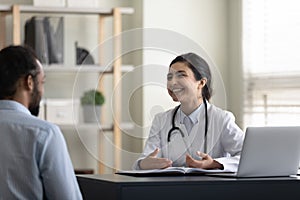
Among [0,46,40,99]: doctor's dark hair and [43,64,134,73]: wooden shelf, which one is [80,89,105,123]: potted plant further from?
[0,46,40,99]: doctor's dark hair

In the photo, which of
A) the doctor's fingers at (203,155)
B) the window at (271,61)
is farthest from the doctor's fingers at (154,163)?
the window at (271,61)

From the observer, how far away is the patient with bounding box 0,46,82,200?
1.88 meters

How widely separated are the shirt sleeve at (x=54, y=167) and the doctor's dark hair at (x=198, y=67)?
30.8 inches

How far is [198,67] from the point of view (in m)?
2.59

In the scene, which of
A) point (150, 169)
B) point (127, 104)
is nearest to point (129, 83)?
point (127, 104)

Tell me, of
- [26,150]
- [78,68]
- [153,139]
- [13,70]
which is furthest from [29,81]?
[78,68]

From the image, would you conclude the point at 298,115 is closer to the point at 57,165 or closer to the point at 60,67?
the point at 60,67

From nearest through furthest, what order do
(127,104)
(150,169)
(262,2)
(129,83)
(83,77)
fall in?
(150,169), (129,83), (127,104), (262,2), (83,77)

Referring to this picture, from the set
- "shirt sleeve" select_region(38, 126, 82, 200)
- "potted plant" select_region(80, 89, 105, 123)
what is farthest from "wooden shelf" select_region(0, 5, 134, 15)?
"shirt sleeve" select_region(38, 126, 82, 200)

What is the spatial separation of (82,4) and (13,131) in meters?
3.01

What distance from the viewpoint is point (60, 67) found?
15.5 feet

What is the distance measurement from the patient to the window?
261 centimetres

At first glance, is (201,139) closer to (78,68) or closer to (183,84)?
(183,84)

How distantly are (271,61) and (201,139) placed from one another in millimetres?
2155
